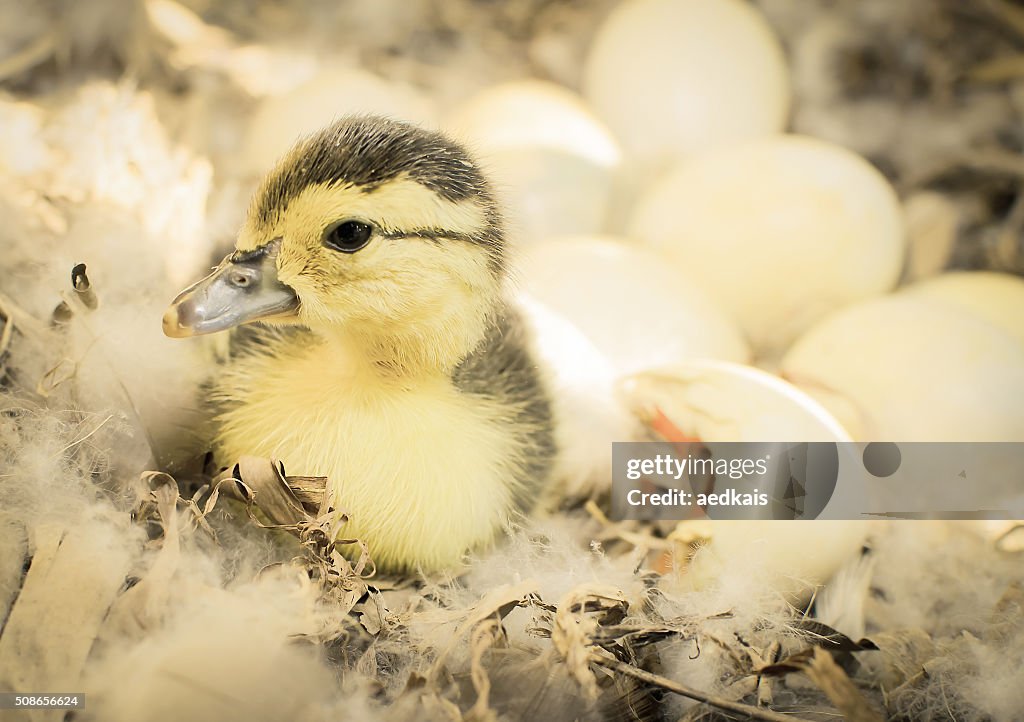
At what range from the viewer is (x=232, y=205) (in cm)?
86

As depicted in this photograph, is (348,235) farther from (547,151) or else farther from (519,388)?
(547,151)

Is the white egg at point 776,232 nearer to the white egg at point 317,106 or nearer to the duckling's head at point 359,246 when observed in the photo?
the white egg at point 317,106

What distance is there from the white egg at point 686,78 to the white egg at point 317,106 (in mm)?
291

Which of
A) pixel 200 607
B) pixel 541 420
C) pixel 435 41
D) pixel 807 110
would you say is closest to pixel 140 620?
pixel 200 607

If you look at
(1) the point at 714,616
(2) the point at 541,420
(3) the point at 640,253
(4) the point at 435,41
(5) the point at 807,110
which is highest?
(4) the point at 435,41

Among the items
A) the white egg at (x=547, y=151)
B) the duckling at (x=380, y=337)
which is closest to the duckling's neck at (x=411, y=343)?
the duckling at (x=380, y=337)

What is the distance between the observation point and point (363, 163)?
636mm

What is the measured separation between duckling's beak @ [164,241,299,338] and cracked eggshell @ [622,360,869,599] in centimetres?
40

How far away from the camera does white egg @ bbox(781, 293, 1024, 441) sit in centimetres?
90

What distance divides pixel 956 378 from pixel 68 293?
833 millimetres

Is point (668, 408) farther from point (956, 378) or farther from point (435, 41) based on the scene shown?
point (435, 41)

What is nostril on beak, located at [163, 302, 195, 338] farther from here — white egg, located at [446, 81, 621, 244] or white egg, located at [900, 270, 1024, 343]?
white egg, located at [900, 270, 1024, 343]

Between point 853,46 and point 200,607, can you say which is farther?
point 853,46
